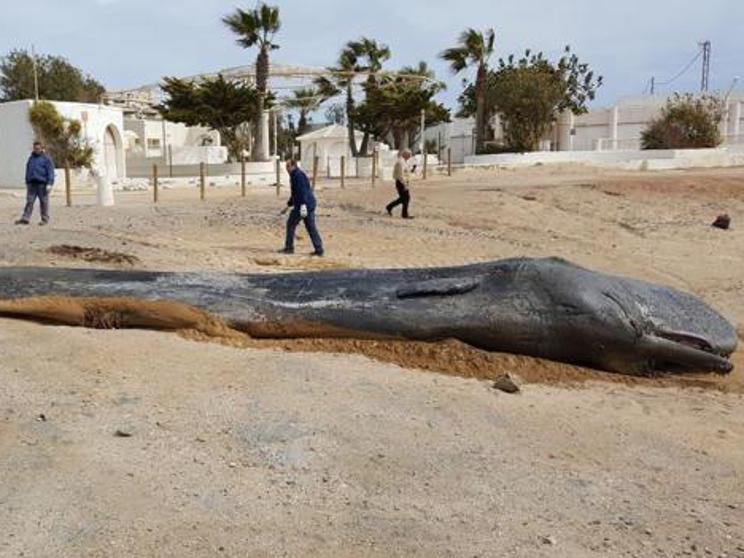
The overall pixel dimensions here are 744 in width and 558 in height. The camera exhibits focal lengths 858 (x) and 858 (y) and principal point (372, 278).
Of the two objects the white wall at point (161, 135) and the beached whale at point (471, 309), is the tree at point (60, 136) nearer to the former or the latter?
the white wall at point (161, 135)

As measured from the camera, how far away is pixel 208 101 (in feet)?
124

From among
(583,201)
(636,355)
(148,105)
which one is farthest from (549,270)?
(148,105)

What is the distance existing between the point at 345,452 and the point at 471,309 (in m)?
2.33

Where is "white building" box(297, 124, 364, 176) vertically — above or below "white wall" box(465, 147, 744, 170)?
above

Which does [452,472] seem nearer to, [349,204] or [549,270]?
[549,270]

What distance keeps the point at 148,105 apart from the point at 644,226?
1513 inches

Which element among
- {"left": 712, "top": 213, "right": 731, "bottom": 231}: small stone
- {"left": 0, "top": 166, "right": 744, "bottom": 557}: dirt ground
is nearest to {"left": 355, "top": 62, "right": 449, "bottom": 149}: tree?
{"left": 712, "top": 213, "right": 731, "bottom": 231}: small stone

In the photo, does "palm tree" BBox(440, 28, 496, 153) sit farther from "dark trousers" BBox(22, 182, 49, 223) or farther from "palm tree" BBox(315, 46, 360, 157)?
"dark trousers" BBox(22, 182, 49, 223)

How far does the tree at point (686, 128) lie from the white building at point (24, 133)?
2746cm

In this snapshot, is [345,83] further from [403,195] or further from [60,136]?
[403,195]

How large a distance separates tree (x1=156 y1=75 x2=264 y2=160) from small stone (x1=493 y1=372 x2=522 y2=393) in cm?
3338

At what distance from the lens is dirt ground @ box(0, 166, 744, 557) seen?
3713 mm

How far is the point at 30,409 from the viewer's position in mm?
4980

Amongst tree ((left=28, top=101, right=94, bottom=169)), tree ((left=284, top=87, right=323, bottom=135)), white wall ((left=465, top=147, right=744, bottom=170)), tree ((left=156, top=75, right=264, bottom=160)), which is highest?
tree ((left=284, top=87, right=323, bottom=135))
